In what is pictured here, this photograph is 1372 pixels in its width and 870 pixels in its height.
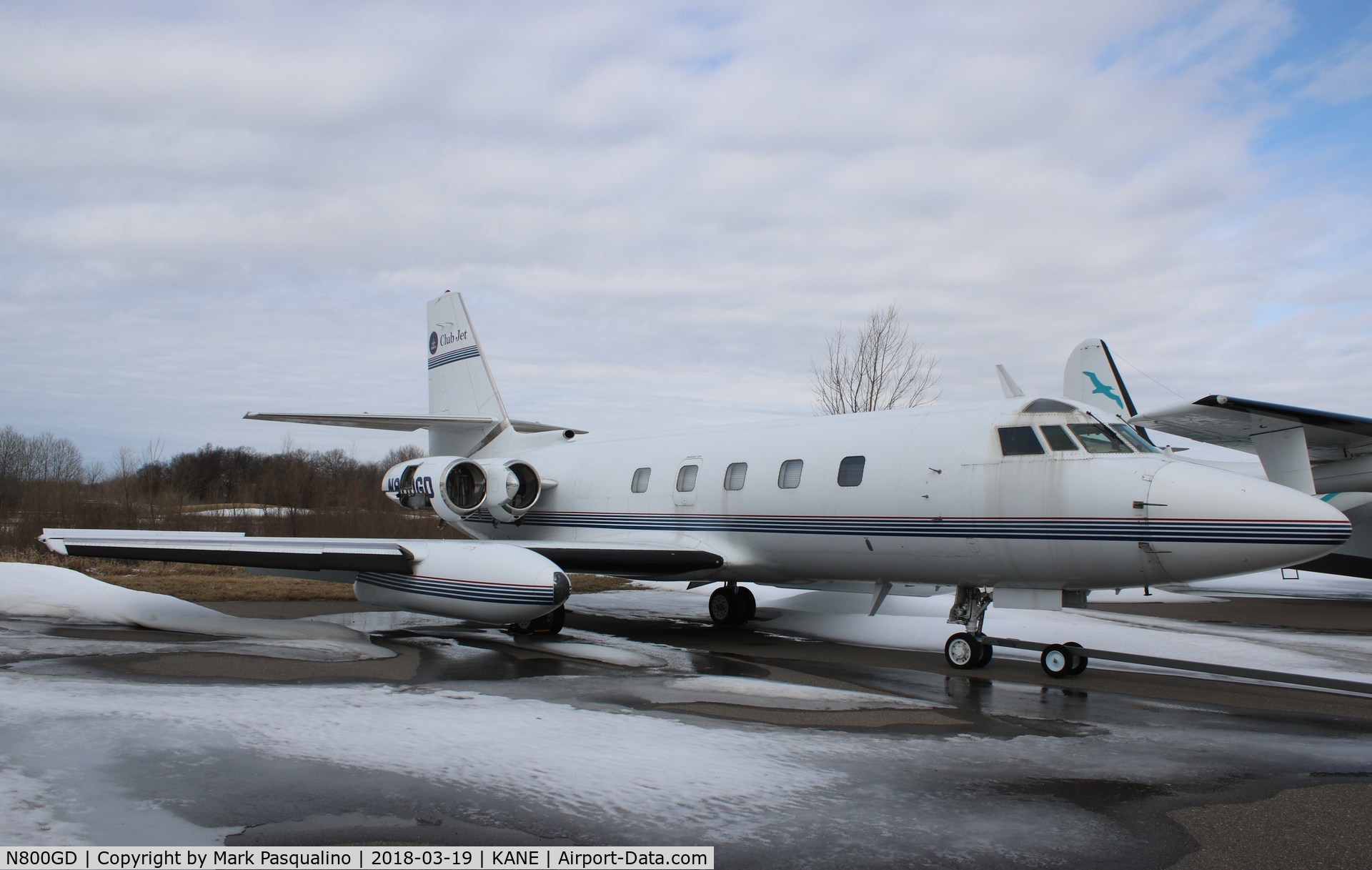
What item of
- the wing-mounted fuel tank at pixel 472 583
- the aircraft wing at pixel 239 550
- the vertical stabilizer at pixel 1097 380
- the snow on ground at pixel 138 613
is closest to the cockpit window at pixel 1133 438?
the wing-mounted fuel tank at pixel 472 583

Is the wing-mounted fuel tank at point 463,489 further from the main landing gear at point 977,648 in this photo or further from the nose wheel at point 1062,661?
the nose wheel at point 1062,661

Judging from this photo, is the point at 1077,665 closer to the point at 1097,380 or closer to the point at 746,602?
the point at 746,602

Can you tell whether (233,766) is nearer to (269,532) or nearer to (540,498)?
(540,498)

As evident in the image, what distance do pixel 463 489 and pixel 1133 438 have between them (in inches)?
437

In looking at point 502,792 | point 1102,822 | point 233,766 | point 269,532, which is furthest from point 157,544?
point 269,532

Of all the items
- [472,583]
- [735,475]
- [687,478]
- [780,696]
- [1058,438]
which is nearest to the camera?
[780,696]

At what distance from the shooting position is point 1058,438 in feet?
32.3

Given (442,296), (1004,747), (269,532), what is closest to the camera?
(1004,747)

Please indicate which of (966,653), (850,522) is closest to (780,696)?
(966,653)

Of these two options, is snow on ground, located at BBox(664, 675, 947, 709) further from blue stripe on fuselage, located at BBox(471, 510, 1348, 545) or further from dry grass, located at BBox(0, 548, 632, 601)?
dry grass, located at BBox(0, 548, 632, 601)

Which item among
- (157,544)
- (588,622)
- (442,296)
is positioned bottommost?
(588,622)

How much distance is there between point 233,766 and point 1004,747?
4.83 m

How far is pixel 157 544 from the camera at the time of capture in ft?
36.5

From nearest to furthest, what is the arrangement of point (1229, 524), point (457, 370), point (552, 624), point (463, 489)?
point (1229, 524), point (552, 624), point (463, 489), point (457, 370)
